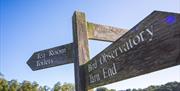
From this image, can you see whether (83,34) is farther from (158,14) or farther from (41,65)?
(158,14)

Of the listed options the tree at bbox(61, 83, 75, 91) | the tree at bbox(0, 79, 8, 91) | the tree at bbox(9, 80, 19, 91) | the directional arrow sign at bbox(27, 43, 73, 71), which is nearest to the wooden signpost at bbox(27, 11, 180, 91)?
A: the directional arrow sign at bbox(27, 43, 73, 71)

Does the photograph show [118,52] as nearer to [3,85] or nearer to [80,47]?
[80,47]

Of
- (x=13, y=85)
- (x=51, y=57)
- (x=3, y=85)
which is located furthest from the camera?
(x=13, y=85)

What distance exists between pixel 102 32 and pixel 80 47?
0.48m

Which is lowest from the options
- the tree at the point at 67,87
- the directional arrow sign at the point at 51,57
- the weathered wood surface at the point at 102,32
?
the directional arrow sign at the point at 51,57

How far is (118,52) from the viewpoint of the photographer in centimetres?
274

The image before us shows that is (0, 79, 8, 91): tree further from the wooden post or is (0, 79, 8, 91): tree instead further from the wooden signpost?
the wooden post

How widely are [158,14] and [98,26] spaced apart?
203 centimetres

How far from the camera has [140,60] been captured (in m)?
2.32

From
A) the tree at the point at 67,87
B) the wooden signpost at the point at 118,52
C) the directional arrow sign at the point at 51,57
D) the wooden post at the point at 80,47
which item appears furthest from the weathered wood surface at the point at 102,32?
the tree at the point at 67,87

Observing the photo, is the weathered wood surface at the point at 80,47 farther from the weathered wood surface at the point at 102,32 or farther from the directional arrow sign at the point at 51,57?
the directional arrow sign at the point at 51,57

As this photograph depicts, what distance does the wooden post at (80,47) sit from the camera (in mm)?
3590

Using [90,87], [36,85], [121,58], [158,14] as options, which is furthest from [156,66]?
[36,85]

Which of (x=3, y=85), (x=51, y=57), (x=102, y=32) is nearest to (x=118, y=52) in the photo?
(x=102, y=32)
